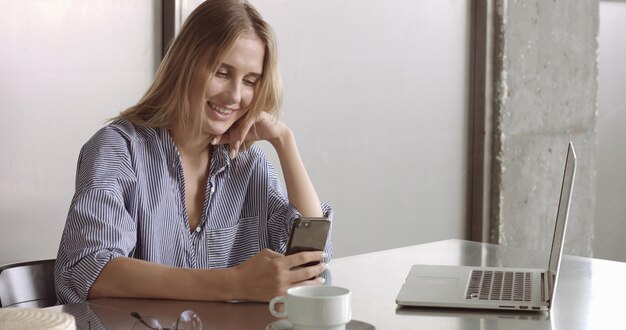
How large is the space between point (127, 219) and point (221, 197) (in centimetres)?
37

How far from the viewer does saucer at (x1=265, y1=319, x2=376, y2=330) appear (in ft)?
4.83

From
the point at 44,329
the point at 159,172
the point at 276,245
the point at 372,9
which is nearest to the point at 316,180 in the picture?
the point at 372,9

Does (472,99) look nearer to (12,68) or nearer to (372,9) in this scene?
(372,9)

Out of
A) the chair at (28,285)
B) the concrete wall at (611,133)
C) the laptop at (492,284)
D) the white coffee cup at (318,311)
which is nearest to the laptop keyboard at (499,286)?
the laptop at (492,284)

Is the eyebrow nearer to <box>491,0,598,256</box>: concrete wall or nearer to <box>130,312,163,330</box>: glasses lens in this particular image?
<box>130,312,163,330</box>: glasses lens

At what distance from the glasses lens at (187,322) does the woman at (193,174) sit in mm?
368

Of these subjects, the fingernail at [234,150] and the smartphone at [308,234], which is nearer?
the smartphone at [308,234]

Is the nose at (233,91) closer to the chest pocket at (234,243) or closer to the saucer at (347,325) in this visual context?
the chest pocket at (234,243)

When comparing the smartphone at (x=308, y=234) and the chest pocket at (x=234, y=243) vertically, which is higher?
the smartphone at (x=308, y=234)

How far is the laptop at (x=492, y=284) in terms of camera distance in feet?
5.73

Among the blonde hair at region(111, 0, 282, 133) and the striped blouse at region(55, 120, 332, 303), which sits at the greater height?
the blonde hair at region(111, 0, 282, 133)

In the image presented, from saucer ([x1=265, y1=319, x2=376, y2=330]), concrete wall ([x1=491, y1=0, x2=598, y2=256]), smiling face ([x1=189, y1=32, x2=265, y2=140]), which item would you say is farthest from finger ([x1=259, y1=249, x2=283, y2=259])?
concrete wall ([x1=491, y1=0, x2=598, y2=256])

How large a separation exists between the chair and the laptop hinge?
105 cm

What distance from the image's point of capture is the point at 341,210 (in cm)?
381
